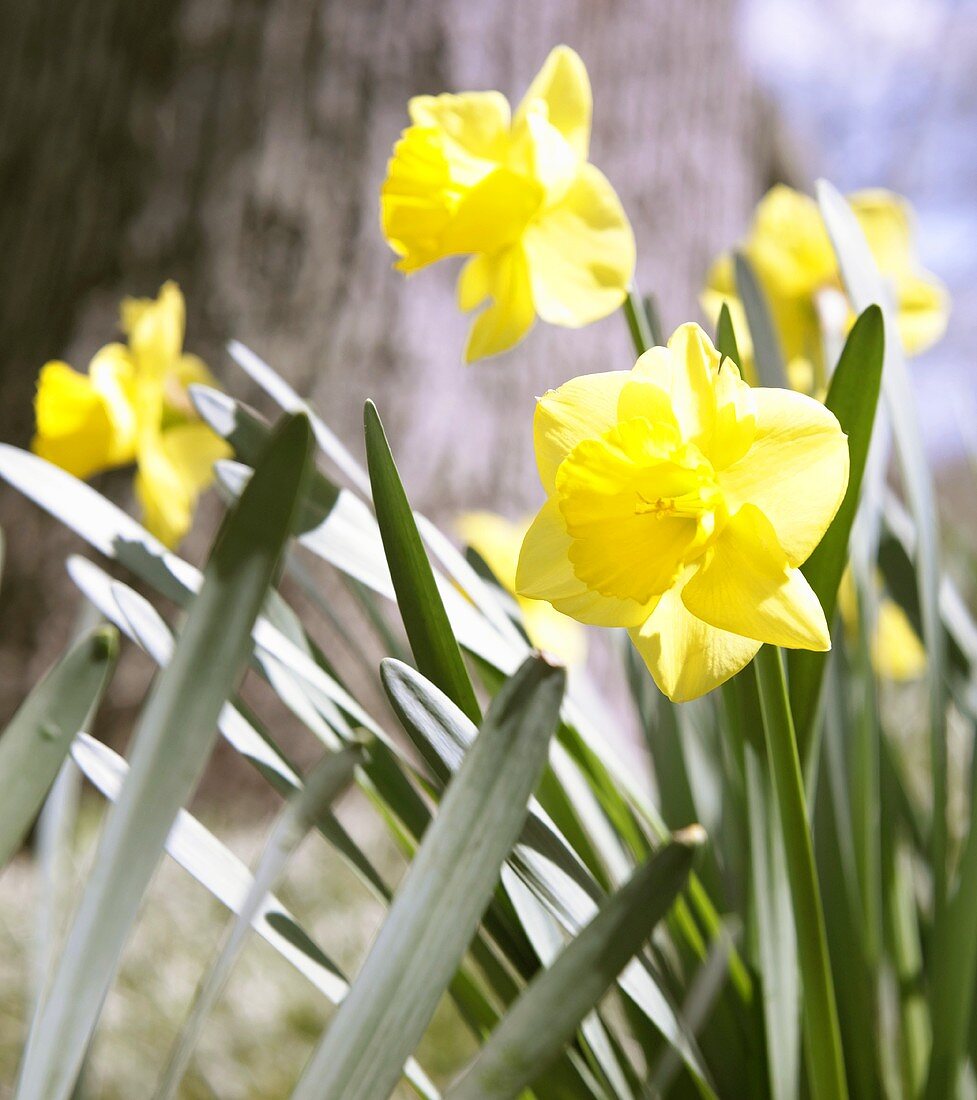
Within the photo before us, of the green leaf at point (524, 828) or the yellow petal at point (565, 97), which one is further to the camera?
the yellow petal at point (565, 97)

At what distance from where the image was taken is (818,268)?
832 mm

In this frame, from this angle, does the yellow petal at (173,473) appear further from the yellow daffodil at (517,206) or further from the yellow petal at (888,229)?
the yellow petal at (888,229)

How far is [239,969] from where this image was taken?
1.17 m

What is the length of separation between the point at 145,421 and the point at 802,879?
2.10 ft

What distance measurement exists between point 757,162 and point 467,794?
218 centimetres

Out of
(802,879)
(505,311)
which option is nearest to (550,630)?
(505,311)

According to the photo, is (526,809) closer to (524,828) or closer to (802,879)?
(524,828)

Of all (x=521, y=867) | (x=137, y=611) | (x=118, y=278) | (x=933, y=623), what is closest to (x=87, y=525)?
(x=137, y=611)

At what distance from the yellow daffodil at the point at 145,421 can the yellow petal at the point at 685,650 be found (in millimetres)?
472

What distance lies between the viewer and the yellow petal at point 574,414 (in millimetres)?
392

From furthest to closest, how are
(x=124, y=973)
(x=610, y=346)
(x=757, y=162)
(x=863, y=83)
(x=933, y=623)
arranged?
1. (x=863, y=83)
2. (x=757, y=162)
3. (x=610, y=346)
4. (x=124, y=973)
5. (x=933, y=623)

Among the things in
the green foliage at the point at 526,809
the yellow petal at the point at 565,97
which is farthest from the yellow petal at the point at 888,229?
the yellow petal at the point at 565,97

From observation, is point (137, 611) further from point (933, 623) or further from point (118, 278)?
point (118, 278)

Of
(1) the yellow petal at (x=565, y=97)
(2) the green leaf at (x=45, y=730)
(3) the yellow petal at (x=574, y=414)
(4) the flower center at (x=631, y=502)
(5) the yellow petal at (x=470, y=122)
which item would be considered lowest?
(2) the green leaf at (x=45, y=730)
